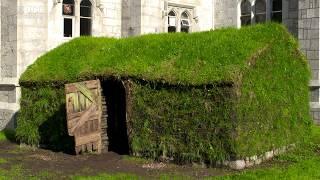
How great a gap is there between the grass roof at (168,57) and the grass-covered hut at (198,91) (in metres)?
0.02

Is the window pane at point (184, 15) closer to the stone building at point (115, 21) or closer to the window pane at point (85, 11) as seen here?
the stone building at point (115, 21)

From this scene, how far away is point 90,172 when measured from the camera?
9.09 meters

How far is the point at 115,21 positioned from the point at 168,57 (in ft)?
27.1

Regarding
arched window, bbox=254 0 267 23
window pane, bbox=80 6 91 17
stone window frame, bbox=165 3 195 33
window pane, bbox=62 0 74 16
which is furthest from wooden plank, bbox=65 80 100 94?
arched window, bbox=254 0 267 23

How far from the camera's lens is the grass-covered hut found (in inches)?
366

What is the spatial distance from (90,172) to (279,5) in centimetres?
1239

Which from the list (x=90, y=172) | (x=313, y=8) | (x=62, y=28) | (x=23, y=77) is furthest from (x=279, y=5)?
(x=90, y=172)

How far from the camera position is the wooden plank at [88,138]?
10.4 metres

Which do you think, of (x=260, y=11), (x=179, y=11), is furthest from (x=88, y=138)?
(x=260, y=11)

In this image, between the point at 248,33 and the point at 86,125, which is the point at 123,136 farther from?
the point at 248,33

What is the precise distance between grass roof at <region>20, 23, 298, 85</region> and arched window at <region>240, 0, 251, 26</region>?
9.23m

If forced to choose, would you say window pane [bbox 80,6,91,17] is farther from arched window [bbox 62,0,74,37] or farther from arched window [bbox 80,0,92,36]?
arched window [bbox 62,0,74,37]

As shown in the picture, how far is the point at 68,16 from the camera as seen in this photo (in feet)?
56.3

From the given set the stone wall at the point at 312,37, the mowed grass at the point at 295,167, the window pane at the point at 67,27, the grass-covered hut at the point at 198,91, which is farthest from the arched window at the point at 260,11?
the mowed grass at the point at 295,167
